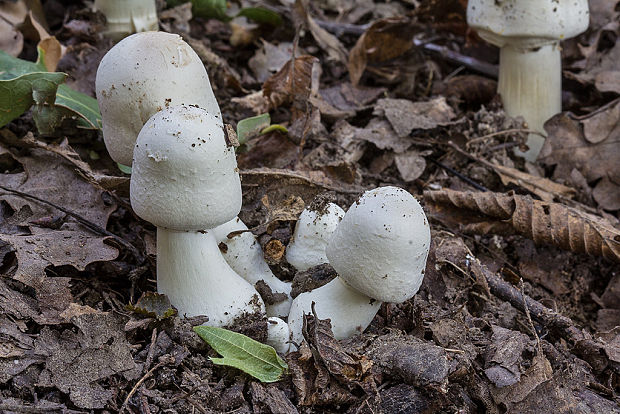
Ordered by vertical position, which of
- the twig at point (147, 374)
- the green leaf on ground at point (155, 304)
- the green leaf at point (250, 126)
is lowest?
the twig at point (147, 374)

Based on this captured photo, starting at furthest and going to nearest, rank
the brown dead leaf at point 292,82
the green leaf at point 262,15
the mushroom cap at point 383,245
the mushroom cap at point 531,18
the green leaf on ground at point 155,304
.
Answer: the green leaf at point 262,15 → the brown dead leaf at point 292,82 → the mushroom cap at point 531,18 → the green leaf on ground at point 155,304 → the mushroom cap at point 383,245

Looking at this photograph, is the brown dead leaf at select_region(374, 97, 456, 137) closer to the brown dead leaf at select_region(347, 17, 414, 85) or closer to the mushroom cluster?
the brown dead leaf at select_region(347, 17, 414, 85)

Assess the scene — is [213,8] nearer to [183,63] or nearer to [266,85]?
[266,85]

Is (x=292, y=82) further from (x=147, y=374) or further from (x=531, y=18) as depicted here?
(x=147, y=374)

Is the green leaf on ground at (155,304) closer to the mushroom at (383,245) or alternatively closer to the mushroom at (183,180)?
the mushroom at (183,180)

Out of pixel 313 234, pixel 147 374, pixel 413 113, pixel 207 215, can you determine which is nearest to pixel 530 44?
pixel 413 113

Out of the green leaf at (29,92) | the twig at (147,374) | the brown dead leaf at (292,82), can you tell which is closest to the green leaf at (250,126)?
→ the brown dead leaf at (292,82)

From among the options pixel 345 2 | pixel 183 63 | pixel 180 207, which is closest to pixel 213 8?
pixel 345 2
